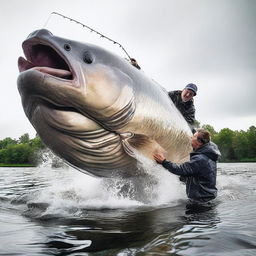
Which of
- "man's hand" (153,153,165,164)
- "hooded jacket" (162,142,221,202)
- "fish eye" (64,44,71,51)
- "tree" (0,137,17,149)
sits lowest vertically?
"hooded jacket" (162,142,221,202)

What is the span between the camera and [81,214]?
420 cm

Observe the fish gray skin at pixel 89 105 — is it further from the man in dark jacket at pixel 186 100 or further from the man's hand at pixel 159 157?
the man in dark jacket at pixel 186 100

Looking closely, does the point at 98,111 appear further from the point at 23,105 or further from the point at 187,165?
the point at 187,165

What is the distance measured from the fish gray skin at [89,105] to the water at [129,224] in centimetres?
63

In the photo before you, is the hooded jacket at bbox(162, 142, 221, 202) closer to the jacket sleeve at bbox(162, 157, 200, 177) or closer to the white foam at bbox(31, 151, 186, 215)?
the jacket sleeve at bbox(162, 157, 200, 177)

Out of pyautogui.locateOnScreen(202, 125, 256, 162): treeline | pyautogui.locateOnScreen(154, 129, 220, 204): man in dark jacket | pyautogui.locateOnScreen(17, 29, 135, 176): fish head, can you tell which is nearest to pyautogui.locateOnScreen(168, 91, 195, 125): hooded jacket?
pyautogui.locateOnScreen(154, 129, 220, 204): man in dark jacket

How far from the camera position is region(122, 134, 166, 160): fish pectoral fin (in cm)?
456

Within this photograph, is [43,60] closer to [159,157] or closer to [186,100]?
[159,157]

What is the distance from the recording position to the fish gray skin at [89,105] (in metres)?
3.79

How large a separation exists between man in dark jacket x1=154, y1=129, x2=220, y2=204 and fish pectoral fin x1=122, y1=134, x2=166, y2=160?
13 cm

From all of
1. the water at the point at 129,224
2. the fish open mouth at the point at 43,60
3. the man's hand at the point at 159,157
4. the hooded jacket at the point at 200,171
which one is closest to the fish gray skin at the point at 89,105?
the fish open mouth at the point at 43,60

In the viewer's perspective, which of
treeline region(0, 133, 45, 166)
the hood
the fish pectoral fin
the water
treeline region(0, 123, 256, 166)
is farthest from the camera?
treeline region(0, 133, 45, 166)

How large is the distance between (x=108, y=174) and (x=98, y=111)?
4.21 feet

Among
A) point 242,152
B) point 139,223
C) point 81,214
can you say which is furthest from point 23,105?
point 242,152
